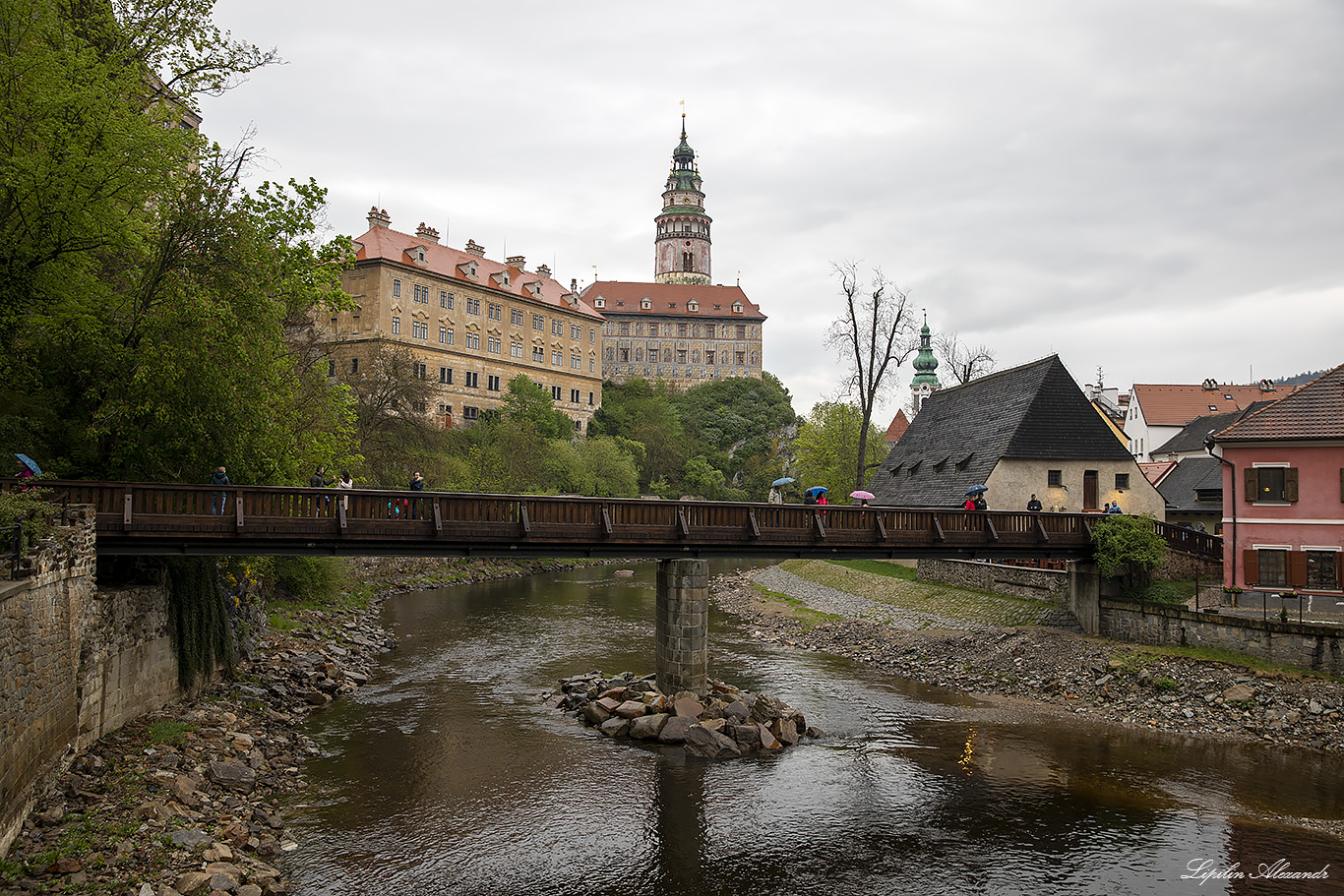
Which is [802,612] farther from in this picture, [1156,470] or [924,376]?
[924,376]

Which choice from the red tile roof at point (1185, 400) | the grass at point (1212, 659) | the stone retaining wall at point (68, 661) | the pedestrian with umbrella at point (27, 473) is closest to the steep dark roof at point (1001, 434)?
the grass at point (1212, 659)

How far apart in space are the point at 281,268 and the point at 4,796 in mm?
13164

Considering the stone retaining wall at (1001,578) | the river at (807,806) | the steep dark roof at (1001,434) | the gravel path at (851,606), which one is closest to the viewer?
the river at (807,806)

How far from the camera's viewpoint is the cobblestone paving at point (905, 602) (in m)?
30.5

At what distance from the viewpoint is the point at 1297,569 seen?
2547 cm

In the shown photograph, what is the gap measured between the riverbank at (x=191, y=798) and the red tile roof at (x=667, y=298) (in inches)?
3985

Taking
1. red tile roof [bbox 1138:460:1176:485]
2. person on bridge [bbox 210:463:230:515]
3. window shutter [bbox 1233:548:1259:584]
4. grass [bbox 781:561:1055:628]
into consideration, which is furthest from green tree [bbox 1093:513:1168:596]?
red tile roof [bbox 1138:460:1176:485]

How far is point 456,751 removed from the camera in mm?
19391

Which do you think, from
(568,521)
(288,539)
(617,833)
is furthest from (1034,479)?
(288,539)

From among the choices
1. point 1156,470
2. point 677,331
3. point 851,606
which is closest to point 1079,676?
point 851,606

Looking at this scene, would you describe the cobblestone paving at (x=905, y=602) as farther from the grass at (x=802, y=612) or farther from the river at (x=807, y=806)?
the river at (x=807, y=806)

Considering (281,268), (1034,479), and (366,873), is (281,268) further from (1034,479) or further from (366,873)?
(1034,479)

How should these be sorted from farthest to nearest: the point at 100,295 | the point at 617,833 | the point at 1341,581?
the point at 1341,581, the point at 100,295, the point at 617,833

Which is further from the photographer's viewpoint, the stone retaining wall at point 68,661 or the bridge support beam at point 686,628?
the bridge support beam at point 686,628
